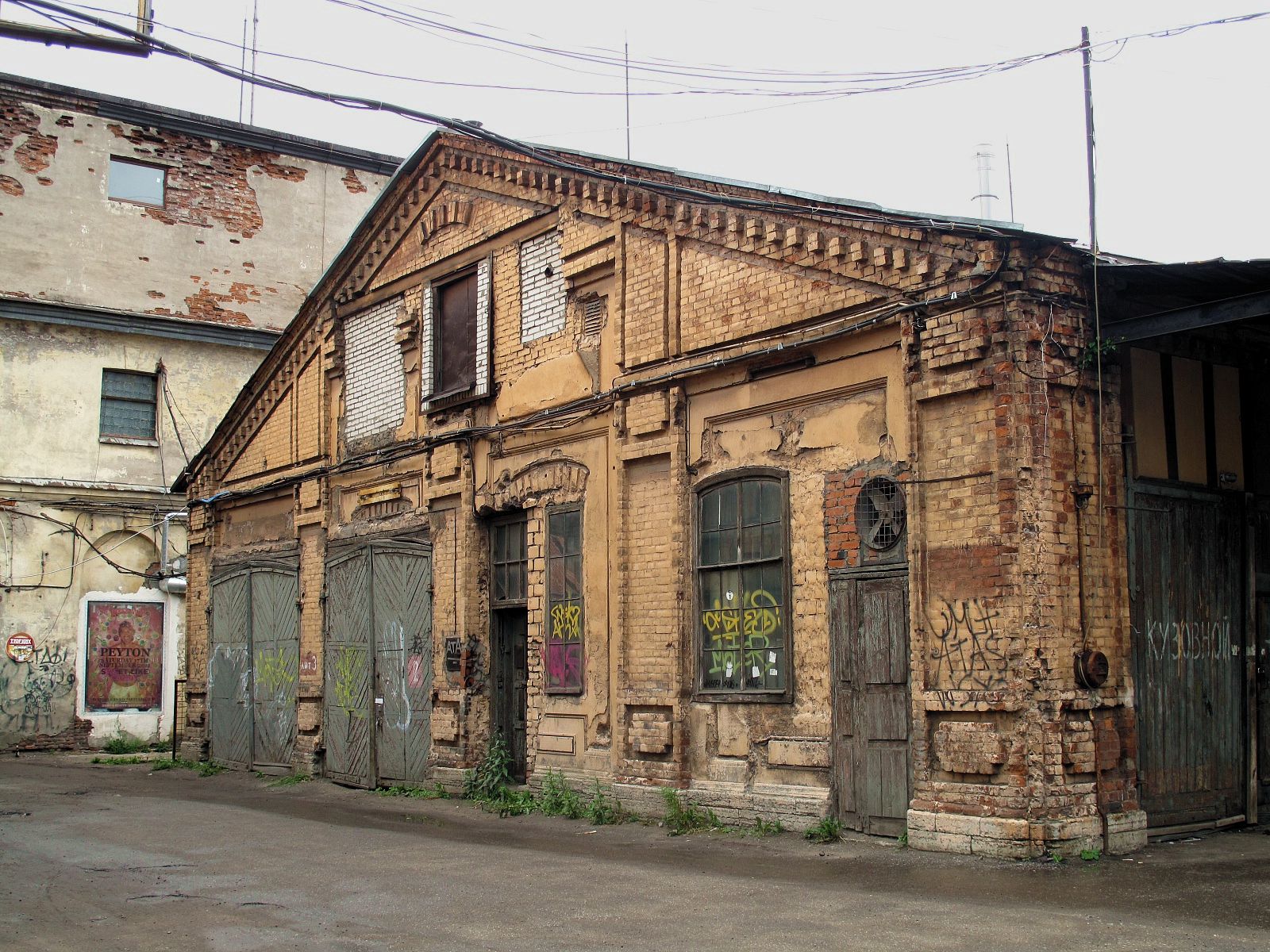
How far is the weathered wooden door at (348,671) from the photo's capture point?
16.8 m

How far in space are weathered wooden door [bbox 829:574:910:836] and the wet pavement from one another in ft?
1.08

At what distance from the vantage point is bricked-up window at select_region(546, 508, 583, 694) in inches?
533

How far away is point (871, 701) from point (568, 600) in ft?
13.9

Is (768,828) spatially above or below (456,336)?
below

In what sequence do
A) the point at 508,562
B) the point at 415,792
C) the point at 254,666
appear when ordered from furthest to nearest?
the point at 254,666 < the point at 415,792 < the point at 508,562

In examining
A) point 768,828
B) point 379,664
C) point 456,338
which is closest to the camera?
point 768,828

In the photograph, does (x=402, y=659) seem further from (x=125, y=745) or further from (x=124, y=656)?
(x=124, y=656)

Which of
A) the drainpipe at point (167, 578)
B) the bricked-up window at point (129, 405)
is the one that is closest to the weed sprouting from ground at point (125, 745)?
the drainpipe at point (167, 578)

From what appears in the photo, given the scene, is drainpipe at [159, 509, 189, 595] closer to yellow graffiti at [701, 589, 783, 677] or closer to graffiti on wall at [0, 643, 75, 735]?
graffiti on wall at [0, 643, 75, 735]

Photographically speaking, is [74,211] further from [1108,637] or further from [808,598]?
[1108,637]

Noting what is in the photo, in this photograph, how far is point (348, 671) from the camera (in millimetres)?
17188

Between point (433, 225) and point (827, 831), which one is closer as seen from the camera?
point (827, 831)

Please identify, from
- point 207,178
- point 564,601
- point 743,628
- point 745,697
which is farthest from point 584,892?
point 207,178

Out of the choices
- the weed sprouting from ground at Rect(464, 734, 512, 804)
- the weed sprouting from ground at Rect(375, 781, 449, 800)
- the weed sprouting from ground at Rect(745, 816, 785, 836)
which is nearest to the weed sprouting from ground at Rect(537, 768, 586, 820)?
the weed sprouting from ground at Rect(464, 734, 512, 804)
